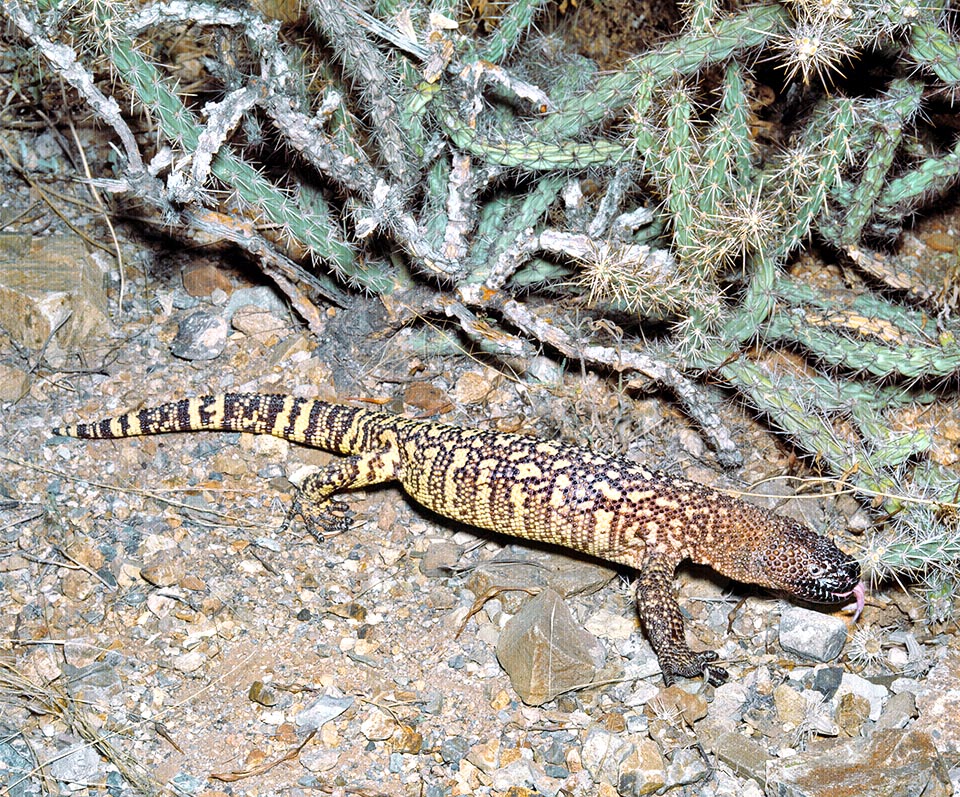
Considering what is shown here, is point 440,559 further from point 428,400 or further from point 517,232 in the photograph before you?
point 517,232

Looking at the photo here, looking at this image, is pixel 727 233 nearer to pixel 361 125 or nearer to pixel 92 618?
pixel 361 125

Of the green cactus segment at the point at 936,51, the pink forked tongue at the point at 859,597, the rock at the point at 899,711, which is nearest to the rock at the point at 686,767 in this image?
the rock at the point at 899,711

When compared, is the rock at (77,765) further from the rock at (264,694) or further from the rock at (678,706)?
the rock at (678,706)

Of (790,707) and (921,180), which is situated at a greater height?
(921,180)

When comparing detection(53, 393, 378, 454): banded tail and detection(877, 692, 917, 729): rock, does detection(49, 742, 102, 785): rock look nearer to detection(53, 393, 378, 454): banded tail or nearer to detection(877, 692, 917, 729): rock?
detection(53, 393, 378, 454): banded tail

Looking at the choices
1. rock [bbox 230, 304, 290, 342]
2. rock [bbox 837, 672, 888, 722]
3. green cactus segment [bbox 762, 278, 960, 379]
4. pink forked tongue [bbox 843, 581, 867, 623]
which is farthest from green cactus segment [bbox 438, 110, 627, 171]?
rock [bbox 837, 672, 888, 722]

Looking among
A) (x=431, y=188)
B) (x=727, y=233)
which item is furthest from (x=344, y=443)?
(x=727, y=233)

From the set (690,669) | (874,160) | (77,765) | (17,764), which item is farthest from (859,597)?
(17,764)
